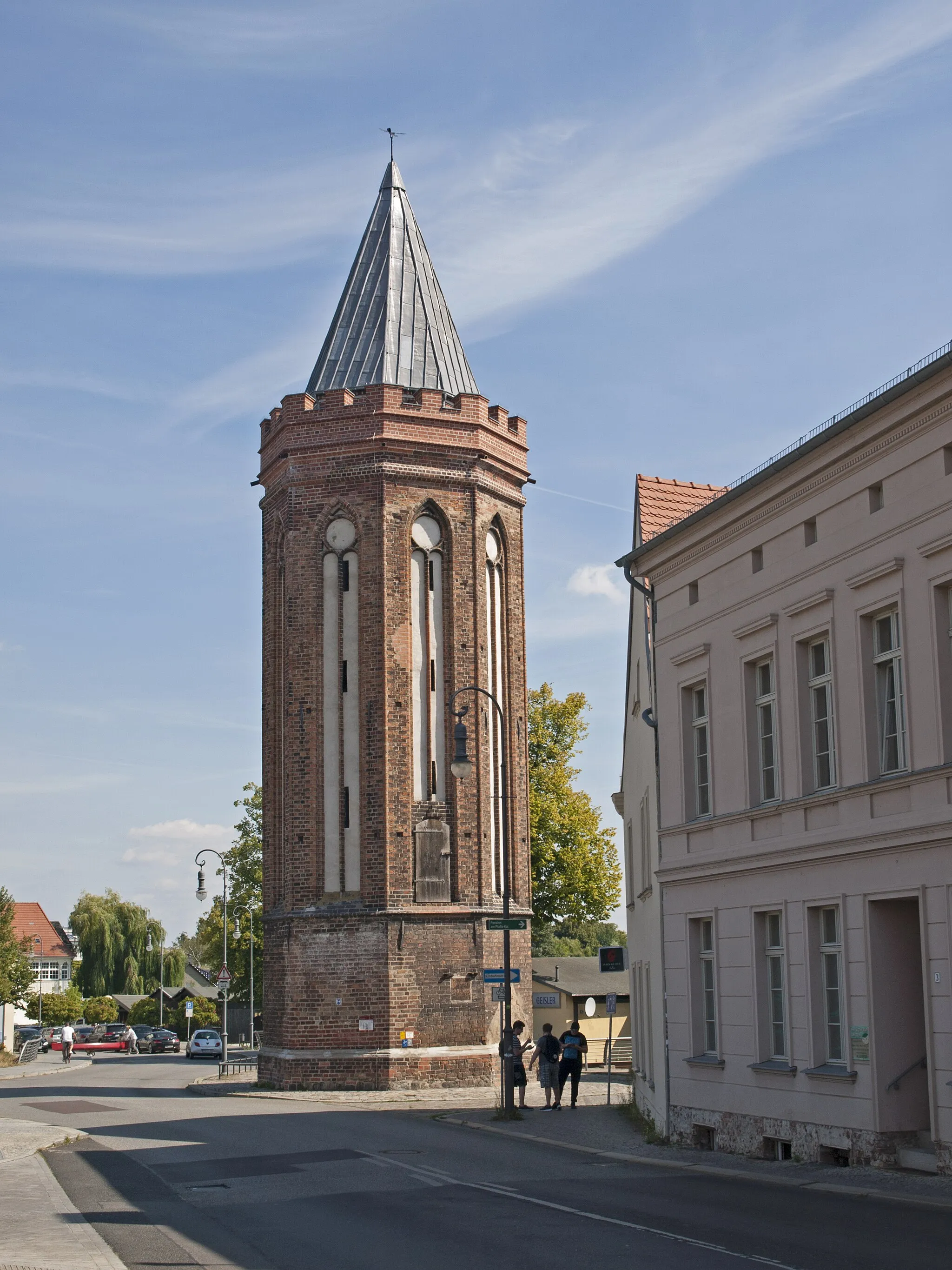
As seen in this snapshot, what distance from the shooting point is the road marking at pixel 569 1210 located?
35.0ft

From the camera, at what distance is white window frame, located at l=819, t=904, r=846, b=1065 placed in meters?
17.0

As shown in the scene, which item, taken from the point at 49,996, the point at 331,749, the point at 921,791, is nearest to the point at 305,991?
the point at 331,749

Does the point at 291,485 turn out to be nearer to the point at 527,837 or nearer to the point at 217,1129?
the point at 527,837

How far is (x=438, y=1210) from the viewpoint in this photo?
45.5ft

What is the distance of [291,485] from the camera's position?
3731 cm

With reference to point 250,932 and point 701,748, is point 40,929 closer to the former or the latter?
point 250,932

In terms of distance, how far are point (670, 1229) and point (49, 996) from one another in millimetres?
97424

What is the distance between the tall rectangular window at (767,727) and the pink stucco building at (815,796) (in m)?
0.03

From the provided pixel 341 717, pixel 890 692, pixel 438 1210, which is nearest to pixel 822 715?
pixel 890 692

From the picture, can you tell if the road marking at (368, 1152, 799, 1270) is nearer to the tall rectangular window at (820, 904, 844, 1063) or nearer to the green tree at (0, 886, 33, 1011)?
the tall rectangular window at (820, 904, 844, 1063)

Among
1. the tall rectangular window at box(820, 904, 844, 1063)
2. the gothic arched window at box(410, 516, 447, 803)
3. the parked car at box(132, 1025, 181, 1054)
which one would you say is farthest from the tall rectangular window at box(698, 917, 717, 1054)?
the parked car at box(132, 1025, 181, 1054)

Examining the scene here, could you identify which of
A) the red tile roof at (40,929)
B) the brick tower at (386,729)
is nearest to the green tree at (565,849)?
the brick tower at (386,729)

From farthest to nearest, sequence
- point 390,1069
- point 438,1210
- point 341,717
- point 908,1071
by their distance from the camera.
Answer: point 341,717 < point 390,1069 < point 908,1071 < point 438,1210

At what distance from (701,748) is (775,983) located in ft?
12.6
